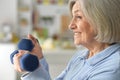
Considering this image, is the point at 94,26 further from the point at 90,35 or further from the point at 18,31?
the point at 18,31

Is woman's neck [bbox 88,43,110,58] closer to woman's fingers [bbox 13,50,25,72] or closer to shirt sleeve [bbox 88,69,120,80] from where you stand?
shirt sleeve [bbox 88,69,120,80]

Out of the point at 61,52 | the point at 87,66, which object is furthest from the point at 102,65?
the point at 61,52

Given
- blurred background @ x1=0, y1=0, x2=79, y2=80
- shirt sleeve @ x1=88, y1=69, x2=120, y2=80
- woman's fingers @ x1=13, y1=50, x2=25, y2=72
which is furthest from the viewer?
blurred background @ x1=0, y1=0, x2=79, y2=80

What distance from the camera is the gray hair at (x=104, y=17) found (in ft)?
3.98

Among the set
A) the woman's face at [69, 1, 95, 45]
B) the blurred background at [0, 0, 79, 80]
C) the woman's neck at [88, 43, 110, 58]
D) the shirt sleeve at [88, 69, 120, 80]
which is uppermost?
the woman's face at [69, 1, 95, 45]

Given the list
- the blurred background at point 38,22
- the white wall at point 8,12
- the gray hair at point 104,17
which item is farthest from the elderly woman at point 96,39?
the white wall at point 8,12

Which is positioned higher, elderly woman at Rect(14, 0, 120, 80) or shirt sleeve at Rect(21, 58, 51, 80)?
elderly woman at Rect(14, 0, 120, 80)

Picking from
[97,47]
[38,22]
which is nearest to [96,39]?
[97,47]

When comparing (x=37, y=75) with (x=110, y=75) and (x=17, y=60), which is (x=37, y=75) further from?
(x=110, y=75)

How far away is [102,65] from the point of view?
126cm

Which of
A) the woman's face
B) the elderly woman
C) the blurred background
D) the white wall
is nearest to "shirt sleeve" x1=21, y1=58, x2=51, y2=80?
the elderly woman

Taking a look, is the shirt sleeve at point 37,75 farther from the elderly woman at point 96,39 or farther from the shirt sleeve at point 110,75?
the shirt sleeve at point 110,75

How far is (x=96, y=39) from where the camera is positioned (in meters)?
1.29

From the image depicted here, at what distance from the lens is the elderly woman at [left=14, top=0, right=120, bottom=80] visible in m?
1.22
